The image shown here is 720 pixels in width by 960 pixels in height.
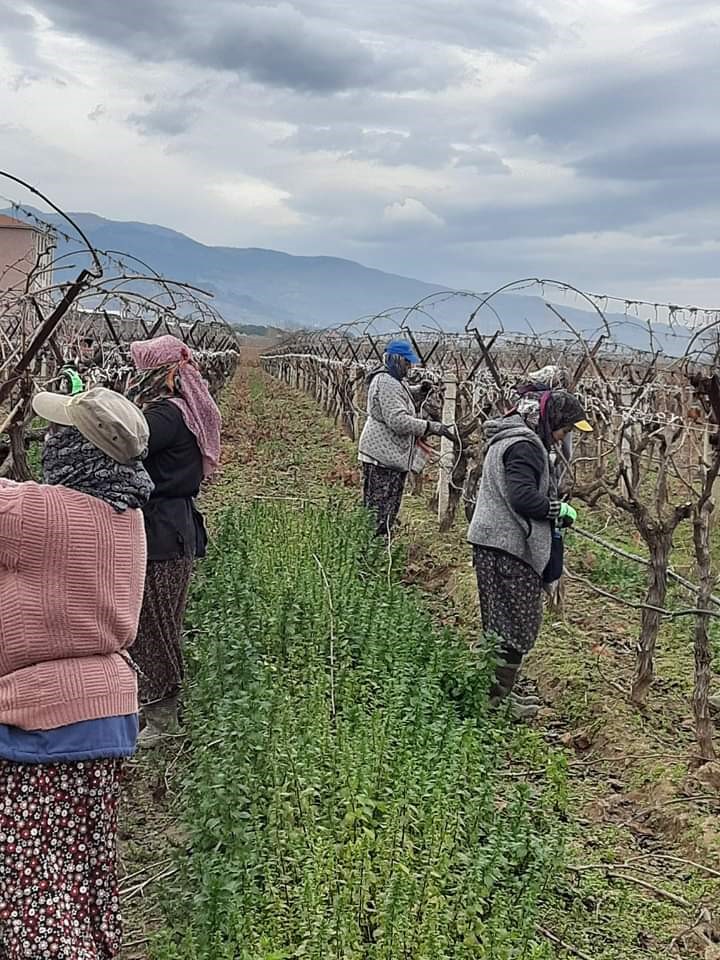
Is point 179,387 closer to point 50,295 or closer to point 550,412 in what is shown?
point 50,295

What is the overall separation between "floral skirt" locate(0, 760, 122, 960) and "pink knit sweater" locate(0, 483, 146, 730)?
160 millimetres

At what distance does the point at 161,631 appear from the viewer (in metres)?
4.56

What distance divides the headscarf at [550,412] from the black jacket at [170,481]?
60.3 inches

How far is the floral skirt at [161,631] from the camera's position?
4523 mm

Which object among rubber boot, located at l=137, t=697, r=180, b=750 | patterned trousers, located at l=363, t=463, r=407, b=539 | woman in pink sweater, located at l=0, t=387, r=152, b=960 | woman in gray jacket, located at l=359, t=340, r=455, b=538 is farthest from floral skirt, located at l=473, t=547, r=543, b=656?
woman in pink sweater, located at l=0, t=387, r=152, b=960

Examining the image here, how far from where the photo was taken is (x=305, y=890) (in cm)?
287

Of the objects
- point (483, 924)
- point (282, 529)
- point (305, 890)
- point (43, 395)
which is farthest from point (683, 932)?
point (282, 529)

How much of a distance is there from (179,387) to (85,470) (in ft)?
5.86

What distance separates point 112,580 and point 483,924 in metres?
1.44

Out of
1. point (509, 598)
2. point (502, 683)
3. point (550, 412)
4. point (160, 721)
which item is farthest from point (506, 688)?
point (160, 721)

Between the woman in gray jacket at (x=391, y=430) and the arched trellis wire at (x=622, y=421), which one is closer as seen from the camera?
the arched trellis wire at (x=622, y=421)

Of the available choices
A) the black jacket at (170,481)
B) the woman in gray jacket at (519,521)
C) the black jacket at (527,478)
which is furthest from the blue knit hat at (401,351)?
the black jacket at (170,481)

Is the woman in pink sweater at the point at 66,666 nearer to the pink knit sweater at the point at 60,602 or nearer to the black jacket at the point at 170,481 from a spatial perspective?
the pink knit sweater at the point at 60,602

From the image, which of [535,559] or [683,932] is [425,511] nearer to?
[535,559]
